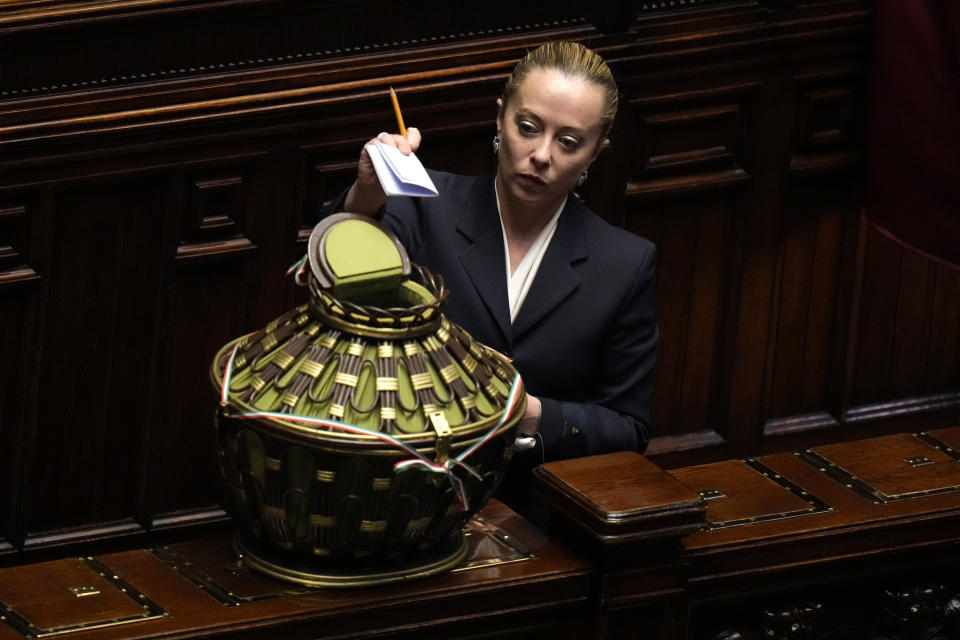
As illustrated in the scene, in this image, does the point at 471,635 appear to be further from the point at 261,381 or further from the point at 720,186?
the point at 720,186

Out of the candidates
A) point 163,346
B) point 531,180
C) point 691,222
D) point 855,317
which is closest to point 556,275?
point 531,180

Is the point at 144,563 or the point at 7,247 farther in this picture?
the point at 7,247

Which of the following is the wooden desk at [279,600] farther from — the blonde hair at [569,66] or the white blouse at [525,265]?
the blonde hair at [569,66]

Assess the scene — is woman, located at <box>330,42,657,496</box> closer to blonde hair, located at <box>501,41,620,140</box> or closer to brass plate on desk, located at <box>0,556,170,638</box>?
blonde hair, located at <box>501,41,620,140</box>

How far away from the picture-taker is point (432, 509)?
2504mm

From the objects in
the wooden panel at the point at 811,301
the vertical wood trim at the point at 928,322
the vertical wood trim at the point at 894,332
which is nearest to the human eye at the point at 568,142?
the wooden panel at the point at 811,301

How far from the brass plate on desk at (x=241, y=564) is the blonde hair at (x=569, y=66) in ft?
2.45

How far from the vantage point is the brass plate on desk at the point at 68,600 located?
240 centimetres

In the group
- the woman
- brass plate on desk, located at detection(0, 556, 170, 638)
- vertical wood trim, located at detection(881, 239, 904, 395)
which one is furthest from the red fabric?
brass plate on desk, located at detection(0, 556, 170, 638)

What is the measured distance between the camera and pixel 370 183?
2.98m

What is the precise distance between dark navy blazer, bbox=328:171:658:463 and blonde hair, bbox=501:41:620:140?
0.65 feet

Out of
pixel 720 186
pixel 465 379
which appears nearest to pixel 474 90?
pixel 720 186

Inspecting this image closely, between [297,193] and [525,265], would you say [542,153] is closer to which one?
[525,265]

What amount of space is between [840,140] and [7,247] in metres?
1.80
